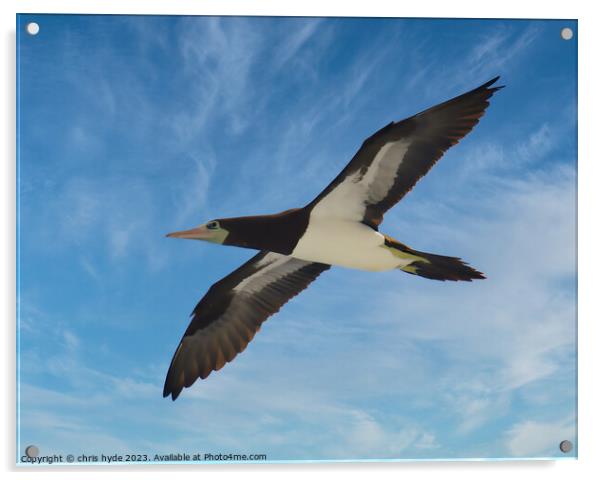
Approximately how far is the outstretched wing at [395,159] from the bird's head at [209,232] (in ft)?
1.36

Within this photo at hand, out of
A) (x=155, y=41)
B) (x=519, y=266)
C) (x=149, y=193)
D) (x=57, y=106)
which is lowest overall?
(x=519, y=266)

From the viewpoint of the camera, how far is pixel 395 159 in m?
3.48

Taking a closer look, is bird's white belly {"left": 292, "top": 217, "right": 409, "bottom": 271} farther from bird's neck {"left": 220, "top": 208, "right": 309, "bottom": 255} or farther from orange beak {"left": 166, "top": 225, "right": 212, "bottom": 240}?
orange beak {"left": 166, "top": 225, "right": 212, "bottom": 240}

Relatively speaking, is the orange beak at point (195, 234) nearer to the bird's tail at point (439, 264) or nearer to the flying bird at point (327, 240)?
the flying bird at point (327, 240)

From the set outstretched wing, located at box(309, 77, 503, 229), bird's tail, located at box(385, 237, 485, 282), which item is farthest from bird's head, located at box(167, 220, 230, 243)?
bird's tail, located at box(385, 237, 485, 282)

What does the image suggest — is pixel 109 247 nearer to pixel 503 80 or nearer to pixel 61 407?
Result: pixel 61 407

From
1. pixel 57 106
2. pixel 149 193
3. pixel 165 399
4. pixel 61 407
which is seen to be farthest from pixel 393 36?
pixel 61 407

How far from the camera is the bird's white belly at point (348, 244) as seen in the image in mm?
3641

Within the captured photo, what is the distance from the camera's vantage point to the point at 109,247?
363cm

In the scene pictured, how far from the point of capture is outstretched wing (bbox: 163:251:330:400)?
12.5ft

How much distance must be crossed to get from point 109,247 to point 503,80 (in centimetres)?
192

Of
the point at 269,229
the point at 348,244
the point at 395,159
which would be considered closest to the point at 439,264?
the point at 348,244

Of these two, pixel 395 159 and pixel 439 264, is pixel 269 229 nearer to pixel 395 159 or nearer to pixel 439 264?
pixel 395 159

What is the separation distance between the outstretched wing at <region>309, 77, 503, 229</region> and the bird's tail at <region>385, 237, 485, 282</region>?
153 millimetres
